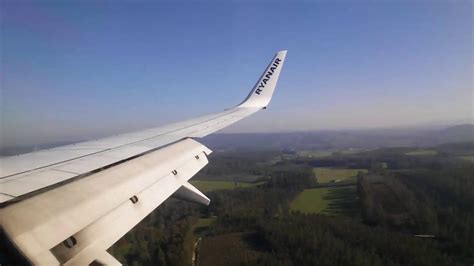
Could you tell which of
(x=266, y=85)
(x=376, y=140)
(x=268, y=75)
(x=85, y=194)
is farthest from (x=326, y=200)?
(x=376, y=140)

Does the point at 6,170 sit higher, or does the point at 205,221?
the point at 6,170

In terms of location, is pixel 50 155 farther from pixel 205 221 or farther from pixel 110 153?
pixel 205 221

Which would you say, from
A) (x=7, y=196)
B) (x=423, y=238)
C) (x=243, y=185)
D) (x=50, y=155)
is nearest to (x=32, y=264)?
(x=7, y=196)

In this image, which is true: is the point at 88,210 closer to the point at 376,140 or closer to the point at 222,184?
the point at 222,184

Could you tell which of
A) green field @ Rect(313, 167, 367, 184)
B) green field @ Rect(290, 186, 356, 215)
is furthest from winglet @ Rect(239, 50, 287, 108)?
green field @ Rect(313, 167, 367, 184)

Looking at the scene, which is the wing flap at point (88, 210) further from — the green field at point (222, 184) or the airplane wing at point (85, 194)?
the green field at point (222, 184)
